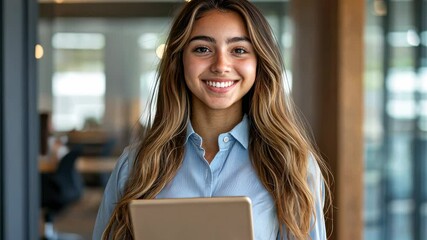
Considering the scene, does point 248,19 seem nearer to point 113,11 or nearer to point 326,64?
point 326,64

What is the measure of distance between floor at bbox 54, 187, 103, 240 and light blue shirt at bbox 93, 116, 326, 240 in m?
5.25

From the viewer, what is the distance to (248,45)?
5.50 ft

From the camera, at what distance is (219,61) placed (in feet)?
5.33

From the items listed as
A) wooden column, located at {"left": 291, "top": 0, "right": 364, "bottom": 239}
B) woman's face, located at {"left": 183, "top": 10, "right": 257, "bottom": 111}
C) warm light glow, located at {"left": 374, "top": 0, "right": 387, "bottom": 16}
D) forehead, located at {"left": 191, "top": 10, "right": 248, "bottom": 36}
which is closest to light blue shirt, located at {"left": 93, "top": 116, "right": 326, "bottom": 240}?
woman's face, located at {"left": 183, "top": 10, "right": 257, "bottom": 111}

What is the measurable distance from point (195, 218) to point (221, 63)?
0.42 m

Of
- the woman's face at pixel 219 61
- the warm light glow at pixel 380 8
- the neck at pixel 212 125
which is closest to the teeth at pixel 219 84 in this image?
the woman's face at pixel 219 61

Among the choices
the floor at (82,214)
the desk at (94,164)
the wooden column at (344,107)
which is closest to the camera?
the wooden column at (344,107)

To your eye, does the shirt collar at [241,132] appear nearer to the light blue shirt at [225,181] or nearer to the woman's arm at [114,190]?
the light blue shirt at [225,181]

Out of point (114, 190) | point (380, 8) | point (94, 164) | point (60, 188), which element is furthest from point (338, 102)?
point (94, 164)

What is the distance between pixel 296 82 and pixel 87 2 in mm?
2930

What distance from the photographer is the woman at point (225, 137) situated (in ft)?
5.43

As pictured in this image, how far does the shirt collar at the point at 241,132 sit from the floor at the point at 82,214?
5.31 meters

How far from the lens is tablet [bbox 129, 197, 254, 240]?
4.37 ft

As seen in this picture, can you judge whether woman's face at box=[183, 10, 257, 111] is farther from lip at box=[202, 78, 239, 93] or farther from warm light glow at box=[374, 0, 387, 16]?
warm light glow at box=[374, 0, 387, 16]
